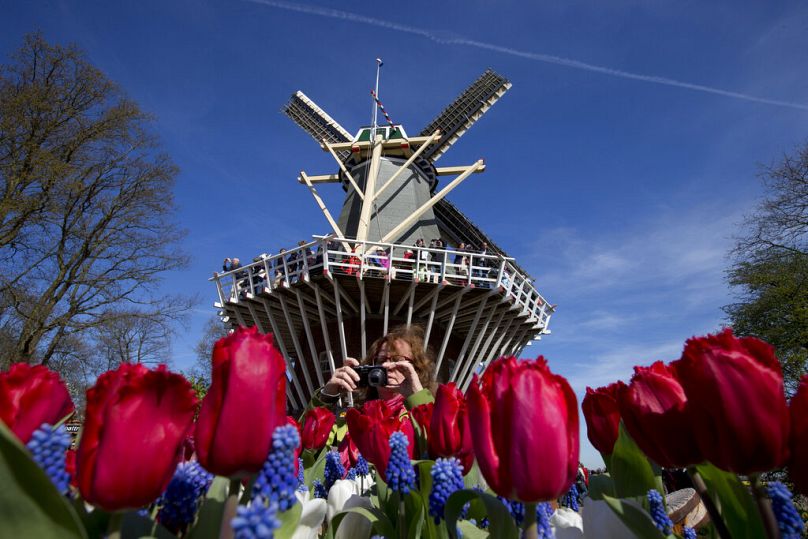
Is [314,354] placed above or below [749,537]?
above

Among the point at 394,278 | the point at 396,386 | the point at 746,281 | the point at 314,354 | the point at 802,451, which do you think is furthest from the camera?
the point at 746,281

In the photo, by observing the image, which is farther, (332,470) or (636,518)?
(332,470)

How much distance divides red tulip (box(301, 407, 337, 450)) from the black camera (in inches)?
21.9

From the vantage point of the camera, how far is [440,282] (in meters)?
11.6

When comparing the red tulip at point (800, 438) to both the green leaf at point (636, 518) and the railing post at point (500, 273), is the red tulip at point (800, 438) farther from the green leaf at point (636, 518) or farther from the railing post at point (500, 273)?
the railing post at point (500, 273)

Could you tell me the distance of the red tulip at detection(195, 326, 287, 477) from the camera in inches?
27.2

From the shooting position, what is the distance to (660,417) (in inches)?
35.6

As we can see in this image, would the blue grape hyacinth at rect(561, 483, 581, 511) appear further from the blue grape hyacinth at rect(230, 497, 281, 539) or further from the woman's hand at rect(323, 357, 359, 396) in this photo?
the blue grape hyacinth at rect(230, 497, 281, 539)

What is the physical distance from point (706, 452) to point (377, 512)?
74 cm

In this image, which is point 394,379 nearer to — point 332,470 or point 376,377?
point 376,377

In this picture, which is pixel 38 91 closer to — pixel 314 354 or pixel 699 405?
pixel 314 354

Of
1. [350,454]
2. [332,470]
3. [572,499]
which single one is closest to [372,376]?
[350,454]

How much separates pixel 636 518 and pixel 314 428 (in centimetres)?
145

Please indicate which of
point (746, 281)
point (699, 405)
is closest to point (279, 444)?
point (699, 405)
